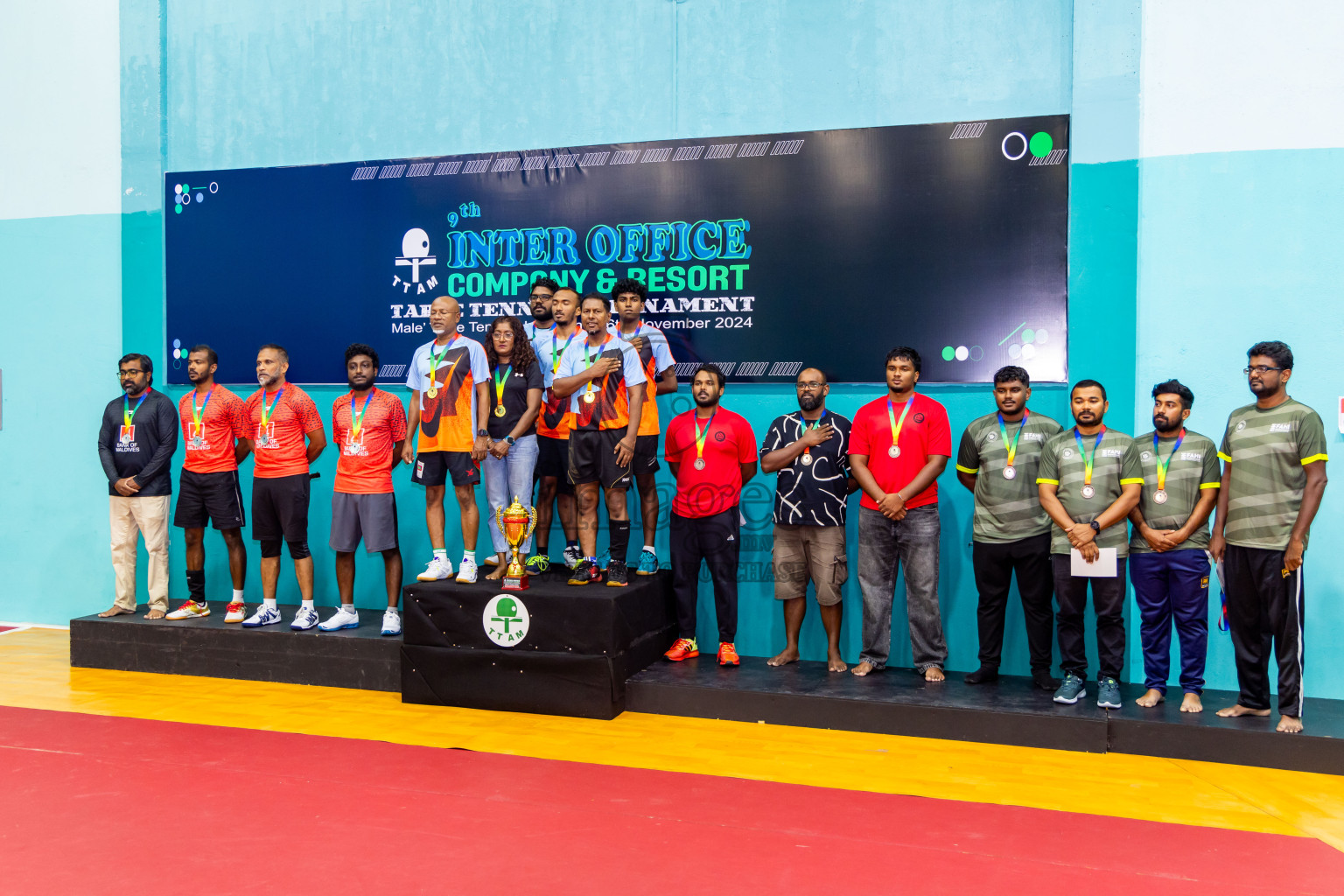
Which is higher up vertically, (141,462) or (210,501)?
(141,462)

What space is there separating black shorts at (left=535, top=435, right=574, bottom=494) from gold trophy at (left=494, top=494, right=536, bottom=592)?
1.56ft

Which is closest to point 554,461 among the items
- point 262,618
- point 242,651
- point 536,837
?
point 262,618

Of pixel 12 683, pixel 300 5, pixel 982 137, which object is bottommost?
pixel 12 683

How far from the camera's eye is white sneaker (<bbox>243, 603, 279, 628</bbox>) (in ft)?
20.2

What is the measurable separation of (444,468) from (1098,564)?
3567 mm

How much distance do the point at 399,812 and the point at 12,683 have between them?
3464 mm

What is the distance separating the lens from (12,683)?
19.2ft

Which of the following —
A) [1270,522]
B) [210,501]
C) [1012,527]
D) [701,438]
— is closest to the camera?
[1270,522]

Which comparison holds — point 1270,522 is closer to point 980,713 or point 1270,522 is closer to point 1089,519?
point 1089,519

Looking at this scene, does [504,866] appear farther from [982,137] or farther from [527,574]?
[982,137]

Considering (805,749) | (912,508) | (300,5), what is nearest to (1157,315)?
(912,508)

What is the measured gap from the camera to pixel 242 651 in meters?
6.02

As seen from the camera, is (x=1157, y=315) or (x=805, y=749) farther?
(x=1157, y=315)

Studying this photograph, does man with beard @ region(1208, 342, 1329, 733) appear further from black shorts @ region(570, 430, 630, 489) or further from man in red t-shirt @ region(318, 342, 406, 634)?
man in red t-shirt @ region(318, 342, 406, 634)
